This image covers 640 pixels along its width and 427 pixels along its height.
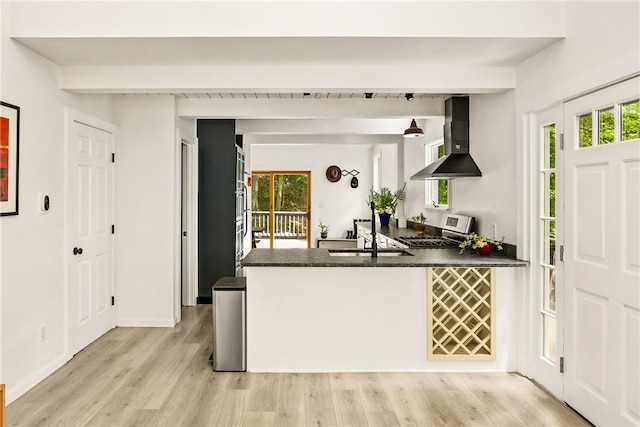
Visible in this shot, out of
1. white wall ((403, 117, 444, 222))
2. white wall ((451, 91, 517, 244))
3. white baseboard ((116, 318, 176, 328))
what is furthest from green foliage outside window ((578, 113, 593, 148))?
white baseboard ((116, 318, 176, 328))

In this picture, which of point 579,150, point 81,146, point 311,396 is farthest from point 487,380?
point 81,146

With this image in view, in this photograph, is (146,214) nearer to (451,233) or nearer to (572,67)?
(451,233)

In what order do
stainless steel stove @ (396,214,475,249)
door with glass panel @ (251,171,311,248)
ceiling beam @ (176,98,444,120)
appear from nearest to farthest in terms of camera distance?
stainless steel stove @ (396,214,475,249)
ceiling beam @ (176,98,444,120)
door with glass panel @ (251,171,311,248)

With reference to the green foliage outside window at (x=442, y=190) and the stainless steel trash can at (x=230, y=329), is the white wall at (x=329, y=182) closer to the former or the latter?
the green foliage outside window at (x=442, y=190)

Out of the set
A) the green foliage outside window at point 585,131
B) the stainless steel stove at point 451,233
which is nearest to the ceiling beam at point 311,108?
the stainless steel stove at point 451,233

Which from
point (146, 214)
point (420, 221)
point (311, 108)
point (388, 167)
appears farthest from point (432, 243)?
point (388, 167)

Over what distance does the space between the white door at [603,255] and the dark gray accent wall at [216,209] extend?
3980 mm

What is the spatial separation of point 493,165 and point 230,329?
253cm

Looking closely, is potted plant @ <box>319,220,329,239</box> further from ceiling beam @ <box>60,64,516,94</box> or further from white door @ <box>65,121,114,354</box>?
ceiling beam @ <box>60,64,516,94</box>

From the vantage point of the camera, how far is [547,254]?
320cm

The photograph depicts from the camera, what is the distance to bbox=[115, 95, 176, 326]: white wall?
474cm

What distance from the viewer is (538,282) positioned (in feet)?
10.8

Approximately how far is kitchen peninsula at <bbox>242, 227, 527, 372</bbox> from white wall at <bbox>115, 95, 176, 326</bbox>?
1.71 metres

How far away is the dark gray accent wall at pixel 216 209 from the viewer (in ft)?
19.2
